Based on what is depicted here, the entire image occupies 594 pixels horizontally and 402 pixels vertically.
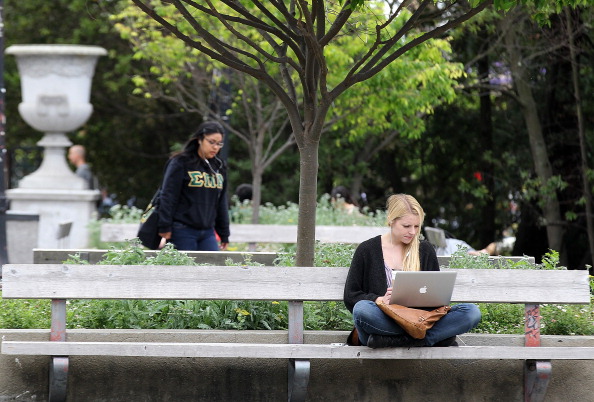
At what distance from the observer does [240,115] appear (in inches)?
890

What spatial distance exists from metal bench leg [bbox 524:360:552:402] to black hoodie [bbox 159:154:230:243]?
3.46m

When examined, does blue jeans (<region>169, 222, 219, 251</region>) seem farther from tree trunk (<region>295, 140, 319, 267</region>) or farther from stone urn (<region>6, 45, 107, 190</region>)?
stone urn (<region>6, 45, 107, 190</region>)

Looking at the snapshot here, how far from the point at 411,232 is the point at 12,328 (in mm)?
2513

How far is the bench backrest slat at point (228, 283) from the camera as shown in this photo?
22.6 feet

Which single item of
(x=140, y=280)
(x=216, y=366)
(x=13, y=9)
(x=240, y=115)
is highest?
(x=13, y=9)

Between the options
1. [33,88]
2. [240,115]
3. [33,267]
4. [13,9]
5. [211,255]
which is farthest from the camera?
[13,9]

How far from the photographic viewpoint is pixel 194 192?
973cm

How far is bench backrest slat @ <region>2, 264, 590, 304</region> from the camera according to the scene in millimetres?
6898

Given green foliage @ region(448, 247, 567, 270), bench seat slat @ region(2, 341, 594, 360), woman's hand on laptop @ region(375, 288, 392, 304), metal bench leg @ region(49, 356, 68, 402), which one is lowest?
metal bench leg @ region(49, 356, 68, 402)

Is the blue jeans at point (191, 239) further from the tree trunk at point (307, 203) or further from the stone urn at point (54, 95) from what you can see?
the stone urn at point (54, 95)

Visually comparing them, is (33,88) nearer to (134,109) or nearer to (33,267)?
(134,109)

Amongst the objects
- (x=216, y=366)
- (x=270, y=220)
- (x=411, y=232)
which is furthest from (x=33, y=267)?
(x=270, y=220)

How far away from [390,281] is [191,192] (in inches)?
122

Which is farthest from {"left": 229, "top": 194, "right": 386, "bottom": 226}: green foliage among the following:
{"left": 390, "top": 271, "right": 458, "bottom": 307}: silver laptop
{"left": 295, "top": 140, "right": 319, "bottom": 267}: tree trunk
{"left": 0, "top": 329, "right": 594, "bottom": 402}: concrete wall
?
{"left": 390, "top": 271, "right": 458, "bottom": 307}: silver laptop
